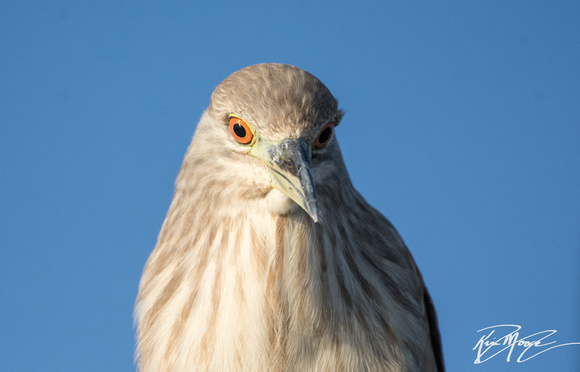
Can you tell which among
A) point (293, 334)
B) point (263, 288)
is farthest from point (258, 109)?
point (293, 334)

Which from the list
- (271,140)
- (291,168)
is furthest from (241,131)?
(291,168)

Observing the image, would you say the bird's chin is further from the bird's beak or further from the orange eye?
the orange eye

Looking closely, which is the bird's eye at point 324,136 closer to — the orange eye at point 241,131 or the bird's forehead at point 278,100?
the bird's forehead at point 278,100

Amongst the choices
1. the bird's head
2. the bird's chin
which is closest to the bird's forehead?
the bird's head

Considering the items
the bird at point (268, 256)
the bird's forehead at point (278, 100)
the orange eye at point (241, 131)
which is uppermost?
the bird's forehead at point (278, 100)

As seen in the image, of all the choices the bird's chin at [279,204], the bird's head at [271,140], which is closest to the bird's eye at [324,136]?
the bird's head at [271,140]

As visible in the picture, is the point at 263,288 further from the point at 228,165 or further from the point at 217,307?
the point at 228,165
